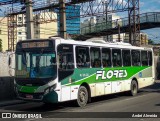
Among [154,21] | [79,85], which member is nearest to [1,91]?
[79,85]

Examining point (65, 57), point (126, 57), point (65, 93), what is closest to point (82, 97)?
point (65, 93)

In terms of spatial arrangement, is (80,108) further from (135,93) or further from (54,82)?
(135,93)

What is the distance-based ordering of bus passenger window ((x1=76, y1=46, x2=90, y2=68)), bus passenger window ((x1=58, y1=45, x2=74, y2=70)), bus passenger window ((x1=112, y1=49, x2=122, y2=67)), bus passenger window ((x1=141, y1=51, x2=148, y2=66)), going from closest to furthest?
1. bus passenger window ((x1=58, y1=45, x2=74, y2=70))
2. bus passenger window ((x1=76, y1=46, x2=90, y2=68))
3. bus passenger window ((x1=112, y1=49, x2=122, y2=67))
4. bus passenger window ((x1=141, y1=51, x2=148, y2=66))

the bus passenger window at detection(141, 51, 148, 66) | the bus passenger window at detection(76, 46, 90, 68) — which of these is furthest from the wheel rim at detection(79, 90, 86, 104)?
the bus passenger window at detection(141, 51, 148, 66)

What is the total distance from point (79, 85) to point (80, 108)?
1065 mm

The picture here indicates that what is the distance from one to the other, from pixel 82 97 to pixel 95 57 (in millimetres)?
2183

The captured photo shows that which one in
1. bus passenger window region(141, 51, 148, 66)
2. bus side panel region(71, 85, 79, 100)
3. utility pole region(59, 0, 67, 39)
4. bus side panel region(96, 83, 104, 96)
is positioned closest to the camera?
bus side panel region(71, 85, 79, 100)

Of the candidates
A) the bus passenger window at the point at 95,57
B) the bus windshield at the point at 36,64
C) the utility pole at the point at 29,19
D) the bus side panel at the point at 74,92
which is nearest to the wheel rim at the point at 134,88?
the bus passenger window at the point at 95,57

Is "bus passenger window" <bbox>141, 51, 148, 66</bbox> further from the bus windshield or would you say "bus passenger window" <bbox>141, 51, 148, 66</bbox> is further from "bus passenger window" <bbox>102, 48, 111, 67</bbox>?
the bus windshield

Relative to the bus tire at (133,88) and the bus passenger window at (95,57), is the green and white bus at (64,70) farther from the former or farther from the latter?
the bus tire at (133,88)

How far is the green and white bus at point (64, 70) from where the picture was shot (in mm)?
13992

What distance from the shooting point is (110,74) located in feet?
59.1

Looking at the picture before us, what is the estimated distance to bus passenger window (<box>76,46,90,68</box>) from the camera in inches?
603

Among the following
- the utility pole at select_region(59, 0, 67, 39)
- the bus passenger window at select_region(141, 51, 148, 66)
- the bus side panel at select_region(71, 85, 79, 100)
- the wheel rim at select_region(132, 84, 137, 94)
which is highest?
the utility pole at select_region(59, 0, 67, 39)
